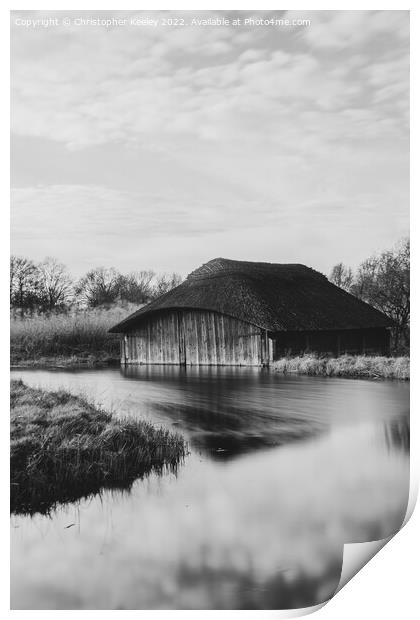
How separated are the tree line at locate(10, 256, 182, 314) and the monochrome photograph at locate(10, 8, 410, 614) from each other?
0.02 m

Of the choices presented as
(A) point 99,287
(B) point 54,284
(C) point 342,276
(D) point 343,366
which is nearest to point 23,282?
(B) point 54,284

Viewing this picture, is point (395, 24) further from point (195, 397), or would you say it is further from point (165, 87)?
point (195, 397)

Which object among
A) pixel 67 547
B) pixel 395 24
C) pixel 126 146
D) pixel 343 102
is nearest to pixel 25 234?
pixel 126 146

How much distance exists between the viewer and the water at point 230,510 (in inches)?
122

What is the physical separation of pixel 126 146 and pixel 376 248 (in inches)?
74.1

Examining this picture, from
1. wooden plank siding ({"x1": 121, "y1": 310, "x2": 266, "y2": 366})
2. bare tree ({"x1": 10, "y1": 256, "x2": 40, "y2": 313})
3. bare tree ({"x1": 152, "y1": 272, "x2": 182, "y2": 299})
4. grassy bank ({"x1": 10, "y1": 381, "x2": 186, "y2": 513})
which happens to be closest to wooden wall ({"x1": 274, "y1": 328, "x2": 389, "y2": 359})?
wooden plank siding ({"x1": 121, "y1": 310, "x2": 266, "y2": 366})

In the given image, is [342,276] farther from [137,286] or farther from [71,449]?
[71,449]

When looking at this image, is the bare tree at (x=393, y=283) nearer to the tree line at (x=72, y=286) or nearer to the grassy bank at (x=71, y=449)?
the tree line at (x=72, y=286)

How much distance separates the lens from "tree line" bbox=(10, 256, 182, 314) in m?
3.55

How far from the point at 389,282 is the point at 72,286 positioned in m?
2.41

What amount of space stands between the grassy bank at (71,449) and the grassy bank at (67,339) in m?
0.26

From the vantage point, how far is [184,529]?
3.35 meters

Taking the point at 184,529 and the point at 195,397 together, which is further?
the point at 195,397
